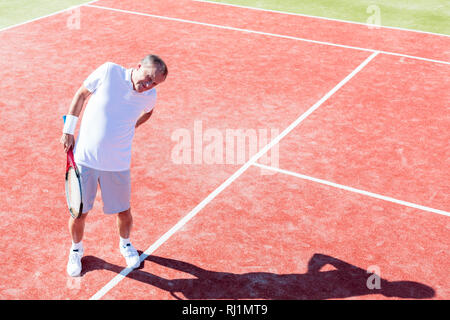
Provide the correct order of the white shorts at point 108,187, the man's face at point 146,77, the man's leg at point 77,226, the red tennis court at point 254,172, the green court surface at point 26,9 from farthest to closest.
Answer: the green court surface at point 26,9
the red tennis court at point 254,172
the man's leg at point 77,226
the white shorts at point 108,187
the man's face at point 146,77

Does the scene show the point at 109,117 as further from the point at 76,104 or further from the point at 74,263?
the point at 74,263

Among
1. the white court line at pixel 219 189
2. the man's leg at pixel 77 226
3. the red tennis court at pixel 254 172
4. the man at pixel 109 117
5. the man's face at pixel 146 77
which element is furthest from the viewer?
the red tennis court at pixel 254 172

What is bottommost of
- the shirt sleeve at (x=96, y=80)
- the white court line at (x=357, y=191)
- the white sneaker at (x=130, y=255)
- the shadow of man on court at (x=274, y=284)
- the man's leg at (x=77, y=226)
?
the shadow of man on court at (x=274, y=284)

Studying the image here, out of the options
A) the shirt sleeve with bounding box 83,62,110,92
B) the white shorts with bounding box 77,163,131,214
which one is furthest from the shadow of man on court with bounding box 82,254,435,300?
the shirt sleeve with bounding box 83,62,110,92

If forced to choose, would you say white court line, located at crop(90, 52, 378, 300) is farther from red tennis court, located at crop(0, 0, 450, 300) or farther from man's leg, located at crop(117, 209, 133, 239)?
man's leg, located at crop(117, 209, 133, 239)

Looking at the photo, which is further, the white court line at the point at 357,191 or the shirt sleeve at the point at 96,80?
the white court line at the point at 357,191

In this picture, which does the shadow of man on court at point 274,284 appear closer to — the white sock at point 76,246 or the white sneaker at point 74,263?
the white sneaker at point 74,263

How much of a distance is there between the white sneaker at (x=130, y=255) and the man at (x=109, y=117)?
0.83m

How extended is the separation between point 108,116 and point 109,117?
0.01 m

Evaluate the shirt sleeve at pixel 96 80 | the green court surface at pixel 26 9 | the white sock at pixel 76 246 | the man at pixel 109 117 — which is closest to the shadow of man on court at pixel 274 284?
the white sock at pixel 76 246

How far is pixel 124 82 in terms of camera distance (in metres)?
5.13

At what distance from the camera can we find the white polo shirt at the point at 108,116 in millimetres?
5109

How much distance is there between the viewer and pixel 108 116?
511 cm

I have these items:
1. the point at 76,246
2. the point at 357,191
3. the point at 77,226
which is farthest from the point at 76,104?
the point at 357,191
